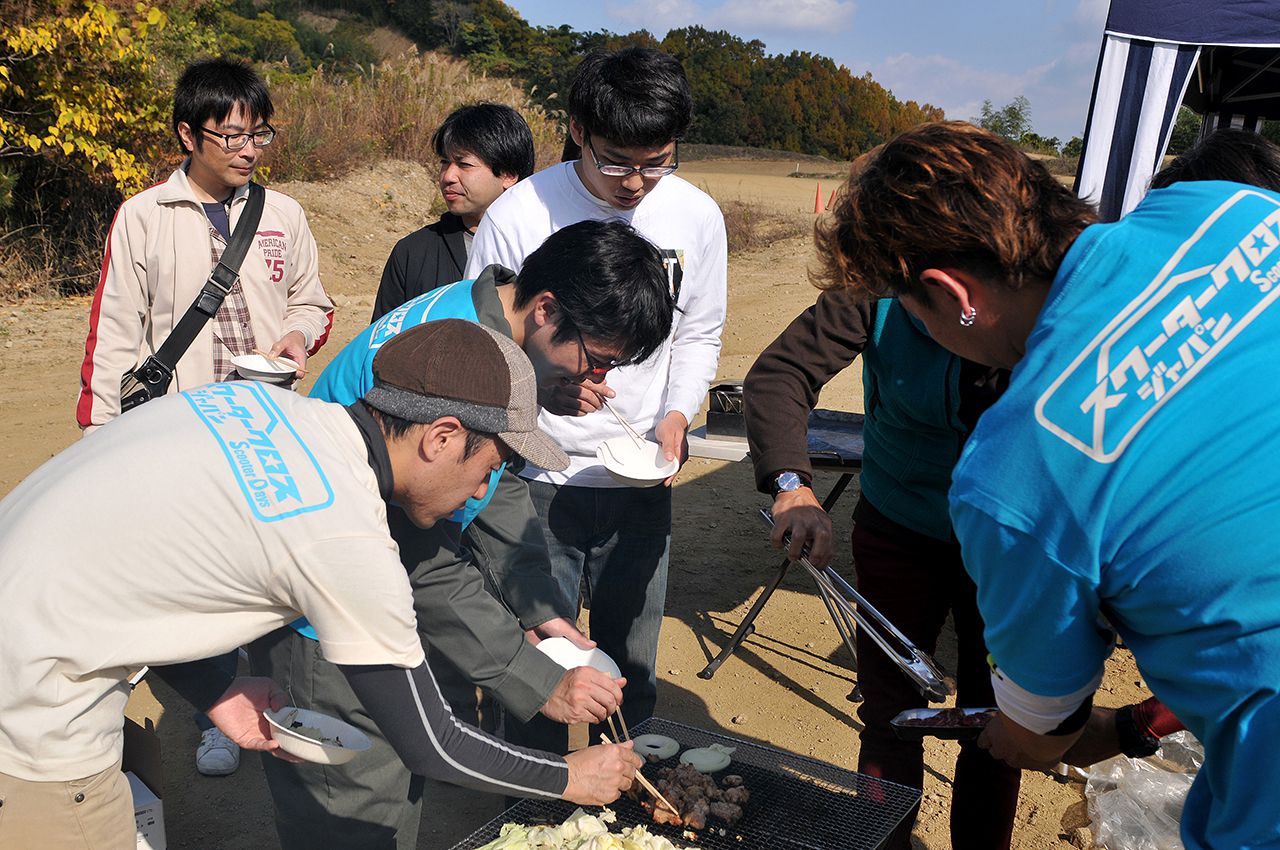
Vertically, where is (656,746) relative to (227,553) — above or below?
below

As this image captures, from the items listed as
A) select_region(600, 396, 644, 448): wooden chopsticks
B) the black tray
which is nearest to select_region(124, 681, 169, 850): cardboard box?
select_region(600, 396, 644, 448): wooden chopsticks

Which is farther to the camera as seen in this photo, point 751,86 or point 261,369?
point 751,86

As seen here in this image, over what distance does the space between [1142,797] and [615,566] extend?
175cm

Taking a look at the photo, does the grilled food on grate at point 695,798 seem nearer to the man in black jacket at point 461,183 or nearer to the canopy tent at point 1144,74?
the man in black jacket at point 461,183

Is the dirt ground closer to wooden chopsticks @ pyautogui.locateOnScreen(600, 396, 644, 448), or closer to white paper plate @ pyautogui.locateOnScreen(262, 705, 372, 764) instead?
white paper plate @ pyautogui.locateOnScreen(262, 705, 372, 764)

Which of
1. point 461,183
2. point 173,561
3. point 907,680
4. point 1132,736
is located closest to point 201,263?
point 461,183

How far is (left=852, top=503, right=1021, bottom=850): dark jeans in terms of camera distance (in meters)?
2.51

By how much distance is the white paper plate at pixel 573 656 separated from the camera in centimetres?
239

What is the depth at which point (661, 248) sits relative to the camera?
9.77ft

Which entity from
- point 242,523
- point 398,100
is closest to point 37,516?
point 242,523

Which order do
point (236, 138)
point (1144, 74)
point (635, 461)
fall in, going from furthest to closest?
point (1144, 74) → point (236, 138) → point (635, 461)

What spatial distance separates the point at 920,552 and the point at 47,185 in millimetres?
9357

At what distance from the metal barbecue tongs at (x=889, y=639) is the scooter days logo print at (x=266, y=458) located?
1215mm

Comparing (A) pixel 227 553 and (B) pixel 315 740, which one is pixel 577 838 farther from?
(A) pixel 227 553
